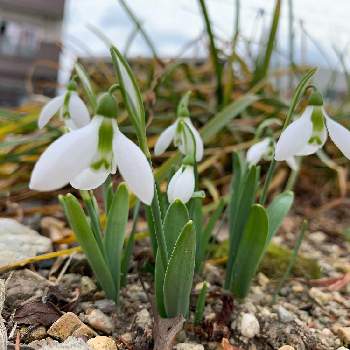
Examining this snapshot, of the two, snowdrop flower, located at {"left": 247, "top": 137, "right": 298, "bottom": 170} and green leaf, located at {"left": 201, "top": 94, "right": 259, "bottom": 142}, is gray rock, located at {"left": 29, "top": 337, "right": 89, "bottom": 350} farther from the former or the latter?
green leaf, located at {"left": 201, "top": 94, "right": 259, "bottom": 142}

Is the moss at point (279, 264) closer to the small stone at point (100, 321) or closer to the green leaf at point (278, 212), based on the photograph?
the green leaf at point (278, 212)

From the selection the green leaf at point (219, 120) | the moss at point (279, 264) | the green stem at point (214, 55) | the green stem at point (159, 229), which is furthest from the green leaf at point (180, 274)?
the green stem at point (214, 55)

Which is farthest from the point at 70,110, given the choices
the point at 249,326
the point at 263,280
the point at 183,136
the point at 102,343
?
the point at 263,280

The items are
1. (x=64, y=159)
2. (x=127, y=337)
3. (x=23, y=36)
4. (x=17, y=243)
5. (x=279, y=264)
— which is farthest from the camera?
(x=23, y=36)

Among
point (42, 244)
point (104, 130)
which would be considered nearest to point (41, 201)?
point (42, 244)

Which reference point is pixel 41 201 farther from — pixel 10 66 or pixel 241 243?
pixel 10 66

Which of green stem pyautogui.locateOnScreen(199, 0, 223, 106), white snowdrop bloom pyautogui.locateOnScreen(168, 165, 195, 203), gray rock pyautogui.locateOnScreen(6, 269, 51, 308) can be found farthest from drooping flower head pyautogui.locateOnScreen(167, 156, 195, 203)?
green stem pyautogui.locateOnScreen(199, 0, 223, 106)

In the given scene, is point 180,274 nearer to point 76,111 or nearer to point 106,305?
point 106,305
